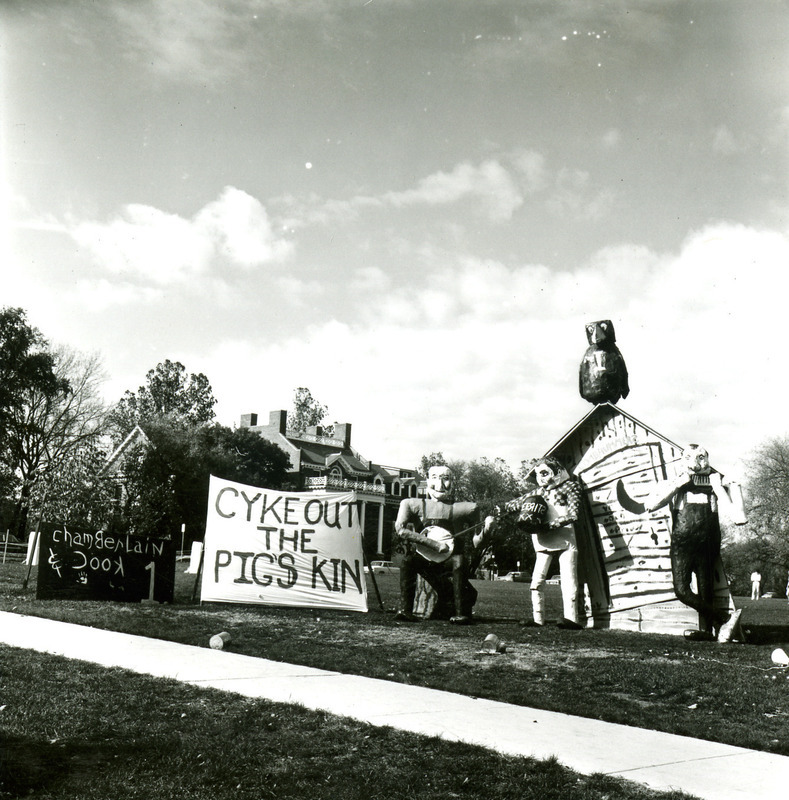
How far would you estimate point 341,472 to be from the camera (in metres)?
79.1

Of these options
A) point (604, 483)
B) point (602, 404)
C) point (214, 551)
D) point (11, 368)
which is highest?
point (11, 368)

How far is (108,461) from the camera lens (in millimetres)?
18375

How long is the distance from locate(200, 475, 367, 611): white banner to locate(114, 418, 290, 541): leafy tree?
658cm

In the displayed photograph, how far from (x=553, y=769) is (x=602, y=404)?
277 inches

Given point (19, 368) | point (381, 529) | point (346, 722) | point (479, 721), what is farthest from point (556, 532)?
point (381, 529)

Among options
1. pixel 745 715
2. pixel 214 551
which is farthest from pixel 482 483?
pixel 745 715

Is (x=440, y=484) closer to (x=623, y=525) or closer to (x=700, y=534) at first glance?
(x=623, y=525)

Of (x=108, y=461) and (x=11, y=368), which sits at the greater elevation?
(x=11, y=368)

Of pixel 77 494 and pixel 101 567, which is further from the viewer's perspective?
pixel 77 494

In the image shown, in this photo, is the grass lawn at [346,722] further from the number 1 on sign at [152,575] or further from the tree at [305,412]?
the tree at [305,412]

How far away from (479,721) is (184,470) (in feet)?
139

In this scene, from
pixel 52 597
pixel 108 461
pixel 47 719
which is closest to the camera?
pixel 47 719

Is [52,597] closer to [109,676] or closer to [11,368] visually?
[109,676]

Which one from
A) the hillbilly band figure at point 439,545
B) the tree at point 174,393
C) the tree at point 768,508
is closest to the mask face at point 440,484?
the hillbilly band figure at point 439,545
